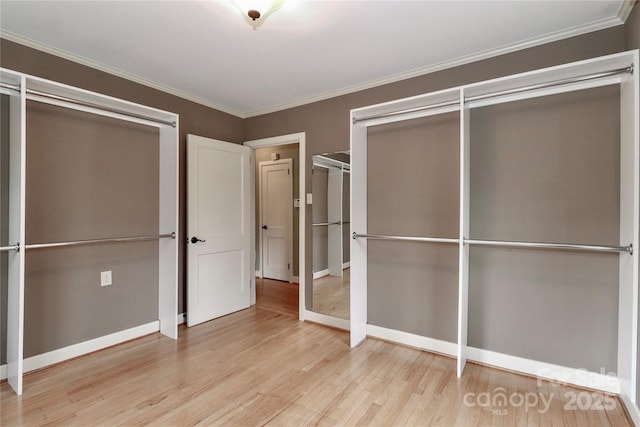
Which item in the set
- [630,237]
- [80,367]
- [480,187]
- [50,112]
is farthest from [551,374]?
[50,112]

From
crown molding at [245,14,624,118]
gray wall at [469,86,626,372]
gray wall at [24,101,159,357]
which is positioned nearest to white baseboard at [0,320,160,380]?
gray wall at [24,101,159,357]

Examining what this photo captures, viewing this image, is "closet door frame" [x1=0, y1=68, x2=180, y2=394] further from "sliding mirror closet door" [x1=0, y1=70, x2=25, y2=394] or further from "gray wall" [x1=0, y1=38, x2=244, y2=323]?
"gray wall" [x1=0, y1=38, x2=244, y2=323]

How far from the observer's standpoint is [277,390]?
87.6 inches

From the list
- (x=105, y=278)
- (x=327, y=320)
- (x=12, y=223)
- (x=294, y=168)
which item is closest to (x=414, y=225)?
(x=327, y=320)

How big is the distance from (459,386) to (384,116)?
2.21 m

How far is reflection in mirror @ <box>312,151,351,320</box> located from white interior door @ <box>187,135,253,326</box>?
0.96m

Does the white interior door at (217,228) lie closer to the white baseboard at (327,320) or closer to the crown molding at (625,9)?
the white baseboard at (327,320)

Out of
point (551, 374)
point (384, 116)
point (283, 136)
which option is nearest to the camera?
point (551, 374)

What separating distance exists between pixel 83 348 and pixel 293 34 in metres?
3.08

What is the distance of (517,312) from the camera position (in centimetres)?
246

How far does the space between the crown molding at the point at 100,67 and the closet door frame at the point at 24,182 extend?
0.41 meters

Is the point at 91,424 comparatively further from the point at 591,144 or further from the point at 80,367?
the point at 591,144

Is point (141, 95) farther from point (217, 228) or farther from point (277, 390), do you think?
point (277, 390)

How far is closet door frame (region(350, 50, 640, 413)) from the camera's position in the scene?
187cm
